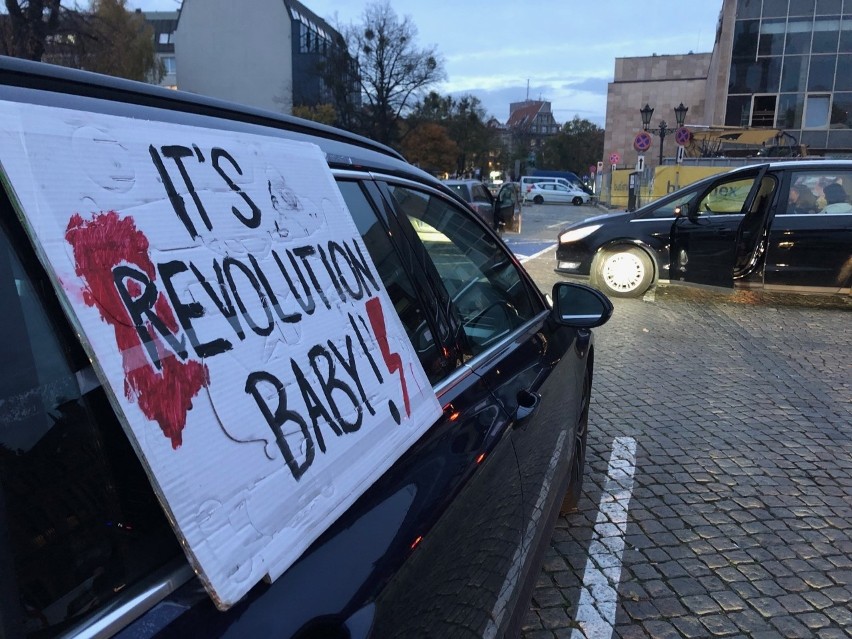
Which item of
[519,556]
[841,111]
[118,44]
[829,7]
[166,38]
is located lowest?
[519,556]

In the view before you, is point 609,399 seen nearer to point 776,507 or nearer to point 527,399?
point 776,507

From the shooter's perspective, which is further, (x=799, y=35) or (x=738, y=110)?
(x=738, y=110)

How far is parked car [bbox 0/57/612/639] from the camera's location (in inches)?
35.4

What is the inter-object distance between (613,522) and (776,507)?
94 cm

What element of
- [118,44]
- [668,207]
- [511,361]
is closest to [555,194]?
[118,44]

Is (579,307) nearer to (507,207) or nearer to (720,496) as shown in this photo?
(720,496)

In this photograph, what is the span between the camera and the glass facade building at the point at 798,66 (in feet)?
Answer: 125

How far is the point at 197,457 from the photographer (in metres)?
0.96

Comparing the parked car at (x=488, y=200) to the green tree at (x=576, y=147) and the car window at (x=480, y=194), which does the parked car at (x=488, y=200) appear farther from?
the green tree at (x=576, y=147)

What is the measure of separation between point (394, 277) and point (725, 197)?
28.5ft

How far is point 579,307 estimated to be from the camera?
3.00 m

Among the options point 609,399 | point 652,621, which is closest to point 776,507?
point 652,621

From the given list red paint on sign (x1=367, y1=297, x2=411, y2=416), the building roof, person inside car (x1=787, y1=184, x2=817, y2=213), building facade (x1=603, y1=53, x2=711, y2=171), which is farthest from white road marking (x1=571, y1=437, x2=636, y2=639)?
the building roof

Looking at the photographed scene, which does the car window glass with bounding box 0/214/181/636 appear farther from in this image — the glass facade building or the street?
the glass facade building
